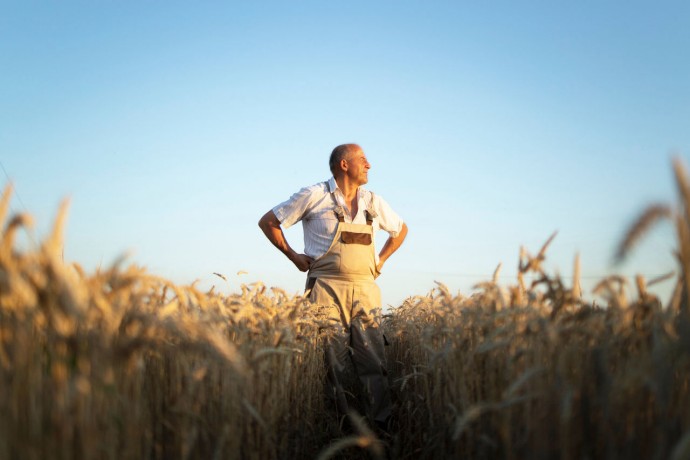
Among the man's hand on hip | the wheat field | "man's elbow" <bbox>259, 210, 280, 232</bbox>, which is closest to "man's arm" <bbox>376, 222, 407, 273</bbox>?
the man's hand on hip

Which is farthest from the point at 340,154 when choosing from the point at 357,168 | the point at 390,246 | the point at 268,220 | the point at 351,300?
the point at 351,300

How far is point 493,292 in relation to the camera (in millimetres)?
2818

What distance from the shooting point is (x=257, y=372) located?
9.32 feet

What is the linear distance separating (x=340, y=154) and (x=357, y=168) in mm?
230

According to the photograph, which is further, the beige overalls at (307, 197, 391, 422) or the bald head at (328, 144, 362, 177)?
the bald head at (328, 144, 362, 177)

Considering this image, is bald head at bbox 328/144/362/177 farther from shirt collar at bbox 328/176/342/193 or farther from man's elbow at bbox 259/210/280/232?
man's elbow at bbox 259/210/280/232

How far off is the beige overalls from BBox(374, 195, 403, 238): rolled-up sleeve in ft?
1.30

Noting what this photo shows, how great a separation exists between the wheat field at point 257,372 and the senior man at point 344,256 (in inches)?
73.4

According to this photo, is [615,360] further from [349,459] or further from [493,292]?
[349,459]

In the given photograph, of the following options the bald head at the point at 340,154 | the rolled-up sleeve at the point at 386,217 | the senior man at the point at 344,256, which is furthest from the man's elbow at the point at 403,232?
the bald head at the point at 340,154

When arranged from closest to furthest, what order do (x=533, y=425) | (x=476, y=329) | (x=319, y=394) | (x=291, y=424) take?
(x=533, y=425) < (x=476, y=329) < (x=291, y=424) < (x=319, y=394)

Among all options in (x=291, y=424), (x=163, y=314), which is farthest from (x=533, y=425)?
(x=291, y=424)

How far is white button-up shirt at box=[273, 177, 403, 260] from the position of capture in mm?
5469

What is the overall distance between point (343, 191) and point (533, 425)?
3856 mm
